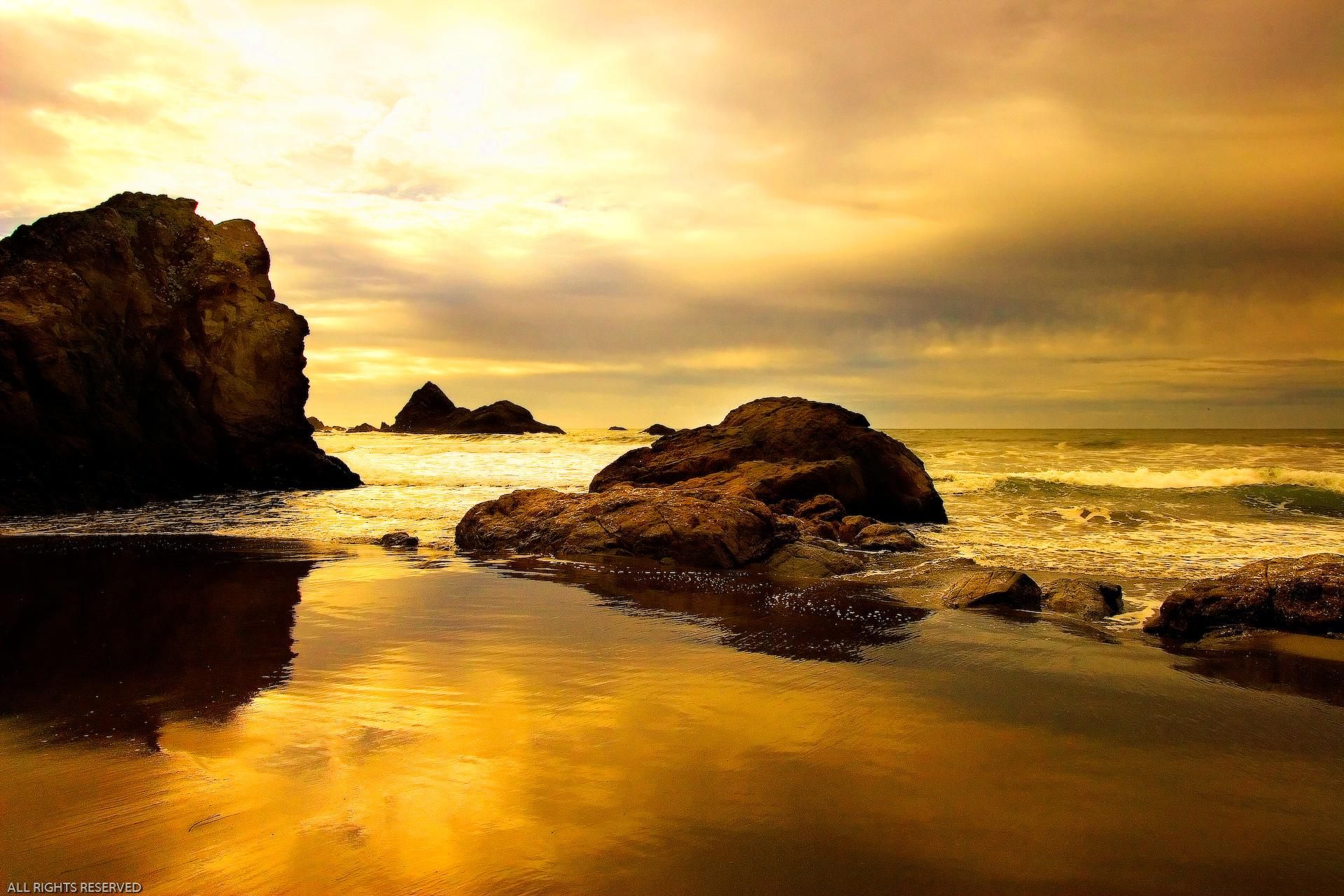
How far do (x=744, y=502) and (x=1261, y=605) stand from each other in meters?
5.40

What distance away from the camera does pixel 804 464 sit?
13.5m

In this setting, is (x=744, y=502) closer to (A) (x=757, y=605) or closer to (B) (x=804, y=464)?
(A) (x=757, y=605)

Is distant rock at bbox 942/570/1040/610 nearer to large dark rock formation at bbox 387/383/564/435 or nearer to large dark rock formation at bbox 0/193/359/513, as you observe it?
large dark rock formation at bbox 0/193/359/513

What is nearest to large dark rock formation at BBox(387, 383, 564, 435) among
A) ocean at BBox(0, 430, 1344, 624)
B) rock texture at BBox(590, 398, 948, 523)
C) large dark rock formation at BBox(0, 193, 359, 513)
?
ocean at BBox(0, 430, 1344, 624)

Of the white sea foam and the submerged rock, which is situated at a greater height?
the white sea foam

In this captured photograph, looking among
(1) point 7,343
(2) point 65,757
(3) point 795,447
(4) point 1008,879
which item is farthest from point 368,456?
(4) point 1008,879

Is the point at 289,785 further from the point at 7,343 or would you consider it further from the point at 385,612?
the point at 7,343

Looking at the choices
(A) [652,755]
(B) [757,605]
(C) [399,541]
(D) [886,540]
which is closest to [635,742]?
(A) [652,755]

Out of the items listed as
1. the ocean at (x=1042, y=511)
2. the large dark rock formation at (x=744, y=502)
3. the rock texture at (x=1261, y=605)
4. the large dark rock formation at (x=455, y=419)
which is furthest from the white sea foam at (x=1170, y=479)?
the large dark rock formation at (x=455, y=419)

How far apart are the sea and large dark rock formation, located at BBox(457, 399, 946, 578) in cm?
126

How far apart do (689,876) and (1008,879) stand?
3.22 feet

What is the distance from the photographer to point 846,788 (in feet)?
9.54

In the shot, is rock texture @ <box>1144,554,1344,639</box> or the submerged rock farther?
the submerged rock

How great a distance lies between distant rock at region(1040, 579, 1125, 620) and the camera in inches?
260
